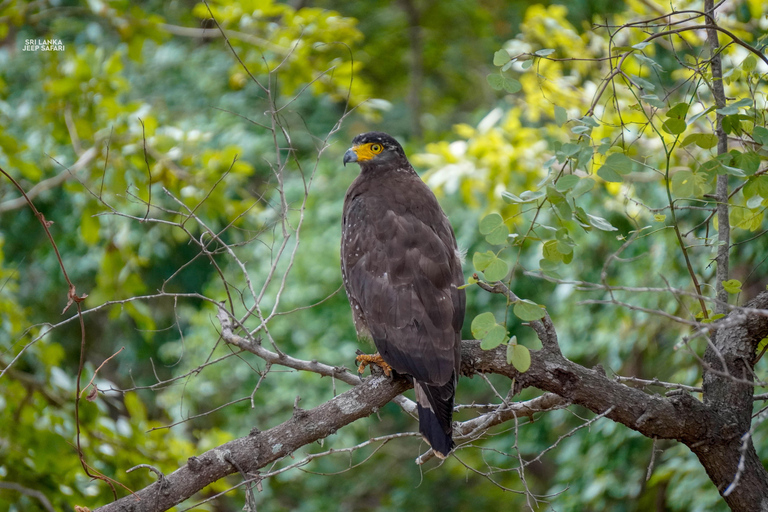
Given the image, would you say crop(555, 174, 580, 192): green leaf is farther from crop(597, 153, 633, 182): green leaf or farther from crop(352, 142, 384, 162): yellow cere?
crop(352, 142, 384, 162): yellow cere

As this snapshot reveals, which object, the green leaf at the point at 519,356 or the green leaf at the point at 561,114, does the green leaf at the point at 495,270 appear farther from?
the green leaf at the point at 561,114

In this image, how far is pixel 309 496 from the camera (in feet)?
25.4

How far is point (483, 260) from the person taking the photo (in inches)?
73.1

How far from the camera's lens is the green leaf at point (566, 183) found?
6.03 feet

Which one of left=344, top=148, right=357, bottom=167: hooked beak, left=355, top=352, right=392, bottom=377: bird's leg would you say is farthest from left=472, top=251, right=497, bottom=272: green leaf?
left=344, top=148, right=357, bottom=167: hooked beak

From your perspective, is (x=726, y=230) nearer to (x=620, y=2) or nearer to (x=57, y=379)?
(x=57, y=379)

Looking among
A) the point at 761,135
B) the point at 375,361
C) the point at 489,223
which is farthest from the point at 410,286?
the point at 761,135

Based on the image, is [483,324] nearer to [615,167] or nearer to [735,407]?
[615,167]

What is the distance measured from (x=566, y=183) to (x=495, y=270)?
0.29 metres

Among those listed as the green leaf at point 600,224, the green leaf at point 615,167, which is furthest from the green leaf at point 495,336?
the green leaf at point 615,167

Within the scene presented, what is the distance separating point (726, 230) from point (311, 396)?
14.6 feet

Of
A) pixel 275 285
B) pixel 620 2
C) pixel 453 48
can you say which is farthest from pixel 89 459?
pixel 453 48

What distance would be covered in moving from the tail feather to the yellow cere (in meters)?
1.45

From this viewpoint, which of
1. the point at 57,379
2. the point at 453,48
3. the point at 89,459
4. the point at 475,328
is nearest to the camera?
the point at 475,328
